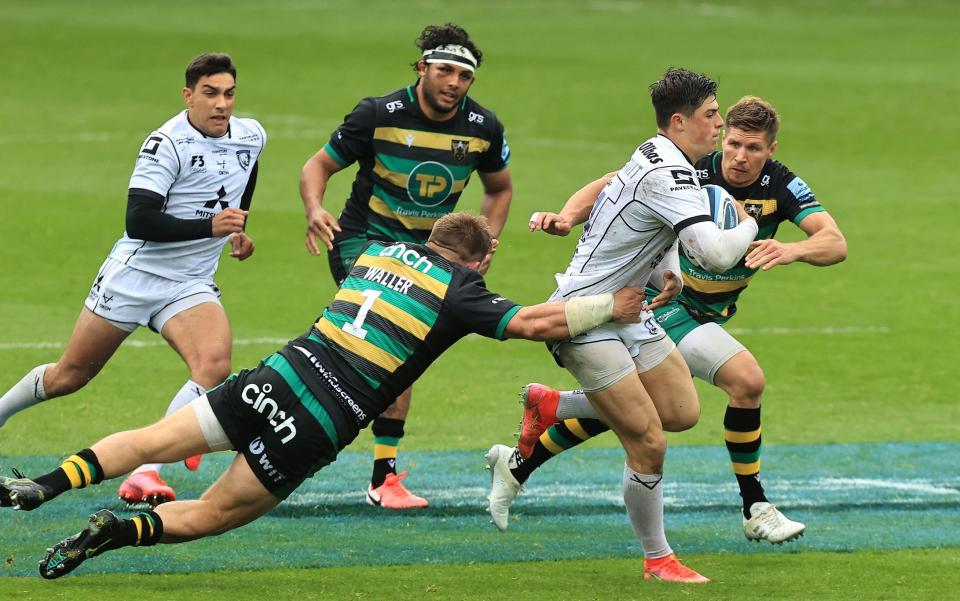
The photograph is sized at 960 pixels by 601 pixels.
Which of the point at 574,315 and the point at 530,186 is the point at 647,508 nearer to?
the point at 574,315

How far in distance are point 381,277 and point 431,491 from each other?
293cm

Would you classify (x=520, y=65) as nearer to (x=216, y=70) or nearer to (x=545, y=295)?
(x=545, y=295)

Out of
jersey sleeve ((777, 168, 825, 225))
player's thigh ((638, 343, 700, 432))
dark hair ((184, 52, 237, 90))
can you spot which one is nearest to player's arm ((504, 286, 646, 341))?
player's thigh ((638, 343, 700, 432))

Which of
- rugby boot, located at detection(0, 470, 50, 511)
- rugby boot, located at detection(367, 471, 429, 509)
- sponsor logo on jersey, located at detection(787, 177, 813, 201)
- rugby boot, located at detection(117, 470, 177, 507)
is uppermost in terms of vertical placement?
sponsor logo on jersey, located at detection(787, 177, 813, 201)

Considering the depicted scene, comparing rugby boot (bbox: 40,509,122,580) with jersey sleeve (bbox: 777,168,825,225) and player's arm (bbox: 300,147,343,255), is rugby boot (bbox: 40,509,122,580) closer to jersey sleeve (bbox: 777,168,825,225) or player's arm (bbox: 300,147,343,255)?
player's arm (bbox: 300,147,343,255)

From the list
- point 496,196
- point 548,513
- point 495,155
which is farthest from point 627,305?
point 496,196

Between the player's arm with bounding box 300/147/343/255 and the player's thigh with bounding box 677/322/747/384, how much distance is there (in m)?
2.09

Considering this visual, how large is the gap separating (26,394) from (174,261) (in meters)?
1.21

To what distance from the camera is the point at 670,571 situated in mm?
8062

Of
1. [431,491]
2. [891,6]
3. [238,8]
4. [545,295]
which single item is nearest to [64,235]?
[545,295]

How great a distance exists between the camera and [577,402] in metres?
8.95

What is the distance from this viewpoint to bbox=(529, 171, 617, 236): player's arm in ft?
26.7

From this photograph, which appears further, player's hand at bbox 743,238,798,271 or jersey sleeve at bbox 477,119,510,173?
jersey sleeve at bbox 477,119,510,173

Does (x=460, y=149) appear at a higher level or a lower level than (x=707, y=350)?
higher
